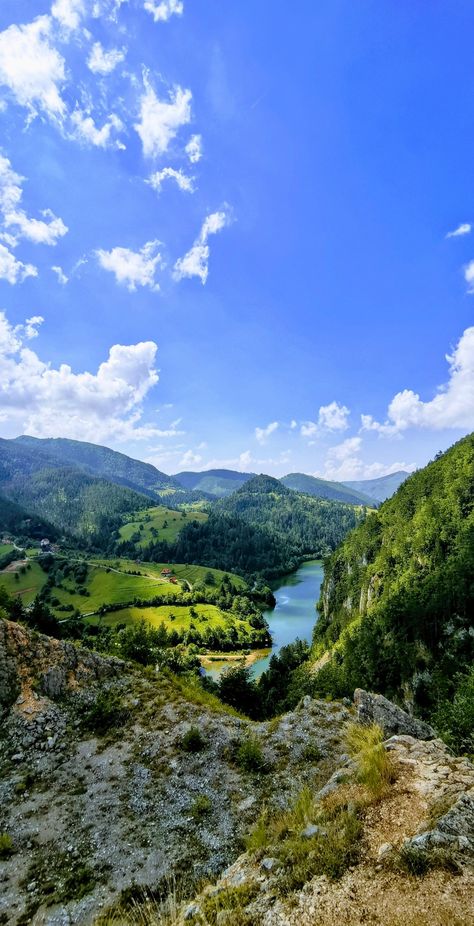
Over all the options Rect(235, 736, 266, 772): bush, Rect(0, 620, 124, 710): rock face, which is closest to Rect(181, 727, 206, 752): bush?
Rect(235, 736, 266, 772): bush

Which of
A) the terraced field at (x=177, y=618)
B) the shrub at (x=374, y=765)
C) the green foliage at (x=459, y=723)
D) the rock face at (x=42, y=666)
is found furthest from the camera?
the terraced field at (x=177, y=618)

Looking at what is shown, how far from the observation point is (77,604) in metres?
137

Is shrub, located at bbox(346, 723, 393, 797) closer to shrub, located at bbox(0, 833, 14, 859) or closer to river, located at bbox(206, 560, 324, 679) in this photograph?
shrub, located at bbox(0, 833, 14, 859)

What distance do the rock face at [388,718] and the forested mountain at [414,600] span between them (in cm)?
3179

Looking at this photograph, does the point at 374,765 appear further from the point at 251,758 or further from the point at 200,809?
the point at 251,758

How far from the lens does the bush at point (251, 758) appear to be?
51.1 ft

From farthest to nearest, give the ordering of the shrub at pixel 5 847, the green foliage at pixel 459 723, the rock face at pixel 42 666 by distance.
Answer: the green foliage at pixel 459 723
the rock face at pixel 42 666
the shrub at pixel 5 847

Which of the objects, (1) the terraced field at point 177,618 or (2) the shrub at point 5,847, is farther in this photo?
(1) the terraced field at point 177,618

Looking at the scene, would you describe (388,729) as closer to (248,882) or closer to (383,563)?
(248,882)

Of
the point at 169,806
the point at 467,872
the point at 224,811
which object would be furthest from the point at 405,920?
the point at 169,806

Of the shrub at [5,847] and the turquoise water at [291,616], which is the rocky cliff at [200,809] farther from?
the turquoise water at [291,616]

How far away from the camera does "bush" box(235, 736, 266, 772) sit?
1559 cm

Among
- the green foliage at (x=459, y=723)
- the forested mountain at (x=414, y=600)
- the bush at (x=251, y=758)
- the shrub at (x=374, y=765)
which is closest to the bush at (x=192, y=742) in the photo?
the bush at (x=251, y=758)

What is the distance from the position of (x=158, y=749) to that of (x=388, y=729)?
10287 millimetres
